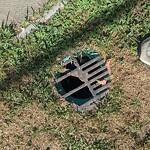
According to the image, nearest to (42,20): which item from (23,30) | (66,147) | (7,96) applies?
(23,30)

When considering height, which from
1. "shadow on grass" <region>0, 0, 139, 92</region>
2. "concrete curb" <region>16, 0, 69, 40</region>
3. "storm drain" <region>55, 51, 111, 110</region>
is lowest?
"storm drain" <region>55, 51, 111, 110</region>

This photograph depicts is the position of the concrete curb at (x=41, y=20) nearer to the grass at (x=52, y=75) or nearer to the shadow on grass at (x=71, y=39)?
the grass at (x=52, y=75)

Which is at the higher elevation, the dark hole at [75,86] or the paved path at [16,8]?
the paved path at [16,8]

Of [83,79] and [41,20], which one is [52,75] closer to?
[83,79]

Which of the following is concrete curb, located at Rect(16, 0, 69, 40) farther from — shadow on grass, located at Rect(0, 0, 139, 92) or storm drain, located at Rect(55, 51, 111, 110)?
storm drain, located at Rect(55, 51, 111, 110)

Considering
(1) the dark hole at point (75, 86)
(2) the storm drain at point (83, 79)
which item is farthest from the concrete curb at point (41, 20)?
(1) the dark hole at point (75, 86)

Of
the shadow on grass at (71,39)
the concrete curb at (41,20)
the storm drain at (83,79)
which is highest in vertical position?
the concrete curb at (41,20)

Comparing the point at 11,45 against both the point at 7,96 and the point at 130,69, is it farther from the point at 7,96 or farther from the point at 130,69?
the point at 130,69

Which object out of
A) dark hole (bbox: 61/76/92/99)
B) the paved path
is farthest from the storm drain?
the paved path
